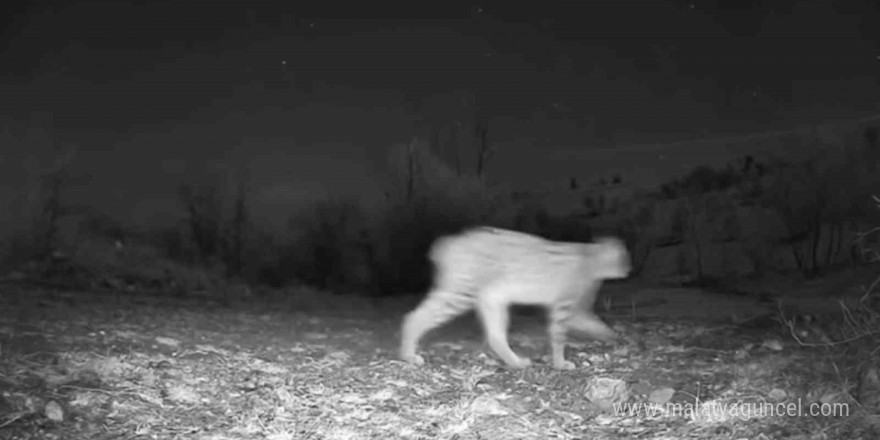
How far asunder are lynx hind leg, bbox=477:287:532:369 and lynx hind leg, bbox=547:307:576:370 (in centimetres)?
25

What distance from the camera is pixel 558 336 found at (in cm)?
734

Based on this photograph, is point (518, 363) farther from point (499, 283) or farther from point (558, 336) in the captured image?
point (499, 283)

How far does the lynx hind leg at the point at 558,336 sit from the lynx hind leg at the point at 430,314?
2.45ft

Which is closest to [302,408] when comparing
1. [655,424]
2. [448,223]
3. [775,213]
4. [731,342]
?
[655,424]

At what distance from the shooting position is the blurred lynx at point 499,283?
Result: 7.25 meters

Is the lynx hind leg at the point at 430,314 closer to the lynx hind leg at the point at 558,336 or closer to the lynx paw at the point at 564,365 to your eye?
the lynx hind leg at the point at 558,336

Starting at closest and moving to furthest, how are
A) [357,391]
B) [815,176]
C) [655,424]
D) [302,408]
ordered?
[655,424] → [302,408] → [357,391] → [815,176]

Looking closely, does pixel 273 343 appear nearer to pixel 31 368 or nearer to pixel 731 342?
pixel 31 368

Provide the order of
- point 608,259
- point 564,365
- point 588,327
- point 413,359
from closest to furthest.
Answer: point 564,365 → point 413,359 → point 608,259 → point 588,327

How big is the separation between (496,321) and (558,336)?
57 cm

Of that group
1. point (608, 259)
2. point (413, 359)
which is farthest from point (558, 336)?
point (413, 359)

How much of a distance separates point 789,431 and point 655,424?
84cm

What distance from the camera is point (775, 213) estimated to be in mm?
19562

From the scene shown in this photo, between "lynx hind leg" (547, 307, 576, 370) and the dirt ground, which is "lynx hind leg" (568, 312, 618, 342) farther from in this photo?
"lynx hind leg" (547, 307, 576, 370)
